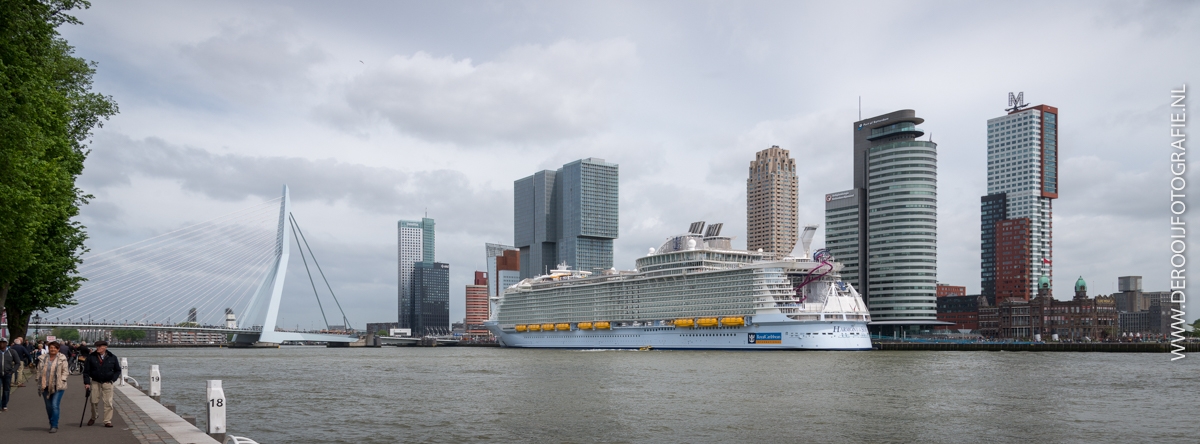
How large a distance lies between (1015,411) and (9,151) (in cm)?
3193

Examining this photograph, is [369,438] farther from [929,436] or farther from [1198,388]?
[1198,388]

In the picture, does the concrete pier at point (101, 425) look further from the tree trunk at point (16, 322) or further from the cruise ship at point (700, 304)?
the cruise ship at point (700, 304)

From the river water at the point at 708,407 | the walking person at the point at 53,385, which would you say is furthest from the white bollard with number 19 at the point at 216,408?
the river water at the point at 708,407

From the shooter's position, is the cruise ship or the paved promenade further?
the cruise ship

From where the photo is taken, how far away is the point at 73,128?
3378 cm

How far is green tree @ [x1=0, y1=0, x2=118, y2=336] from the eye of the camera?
69.3 feet

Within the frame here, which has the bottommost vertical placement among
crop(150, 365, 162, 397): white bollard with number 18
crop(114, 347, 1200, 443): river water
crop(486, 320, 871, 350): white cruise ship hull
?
crop(486, 320, 871, 350): white cruise ship hull

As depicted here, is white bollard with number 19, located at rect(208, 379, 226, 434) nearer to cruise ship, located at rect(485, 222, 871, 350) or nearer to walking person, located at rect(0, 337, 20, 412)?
walking person, located at rect(0, 337, 20, 412)

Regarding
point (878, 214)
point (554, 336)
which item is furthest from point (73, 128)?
point (878, 214)

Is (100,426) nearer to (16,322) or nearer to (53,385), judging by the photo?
(53,385)

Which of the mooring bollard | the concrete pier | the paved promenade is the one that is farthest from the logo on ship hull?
the mooring bollard

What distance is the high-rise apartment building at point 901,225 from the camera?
156 metres

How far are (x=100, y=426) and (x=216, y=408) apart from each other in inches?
117

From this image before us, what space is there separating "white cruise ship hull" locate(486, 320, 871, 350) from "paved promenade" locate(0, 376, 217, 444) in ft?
268
